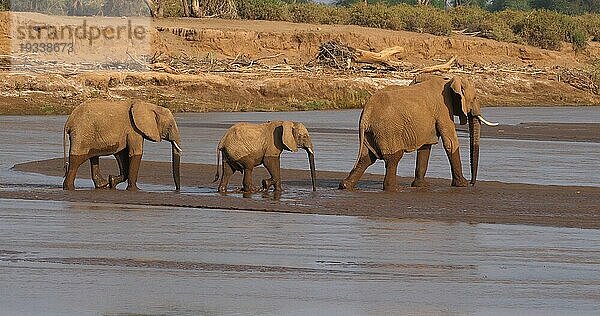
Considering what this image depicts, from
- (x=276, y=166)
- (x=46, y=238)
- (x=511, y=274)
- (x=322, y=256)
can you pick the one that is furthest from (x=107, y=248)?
(x=276, y=166)

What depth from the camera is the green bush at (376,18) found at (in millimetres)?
57812

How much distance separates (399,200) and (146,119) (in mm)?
3465

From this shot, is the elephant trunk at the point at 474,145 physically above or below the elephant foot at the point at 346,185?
above

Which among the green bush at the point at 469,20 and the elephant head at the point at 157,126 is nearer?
the elephant head at the point at 157,126

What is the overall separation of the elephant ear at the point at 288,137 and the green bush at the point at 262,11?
41.3m

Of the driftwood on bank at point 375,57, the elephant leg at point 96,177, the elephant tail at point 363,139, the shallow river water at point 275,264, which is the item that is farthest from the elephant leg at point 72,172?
the driftwood on bank at point 375,57

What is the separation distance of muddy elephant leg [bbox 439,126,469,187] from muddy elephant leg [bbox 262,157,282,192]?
228cm

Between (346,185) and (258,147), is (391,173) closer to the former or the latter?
(346,185)

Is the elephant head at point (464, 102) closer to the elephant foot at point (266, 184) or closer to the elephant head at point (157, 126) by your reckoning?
the elephant foot at point (266, 184)

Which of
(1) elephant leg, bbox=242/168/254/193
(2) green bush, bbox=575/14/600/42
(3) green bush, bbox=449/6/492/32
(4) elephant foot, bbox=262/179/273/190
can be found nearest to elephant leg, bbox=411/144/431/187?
(4) elephant foot, bbox=262/179/273/190

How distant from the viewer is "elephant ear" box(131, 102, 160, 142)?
16891mm

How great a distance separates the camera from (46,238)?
1184 cm

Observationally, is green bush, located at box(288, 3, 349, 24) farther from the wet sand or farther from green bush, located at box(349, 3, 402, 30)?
the wet sand

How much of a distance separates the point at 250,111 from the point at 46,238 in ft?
88.8
